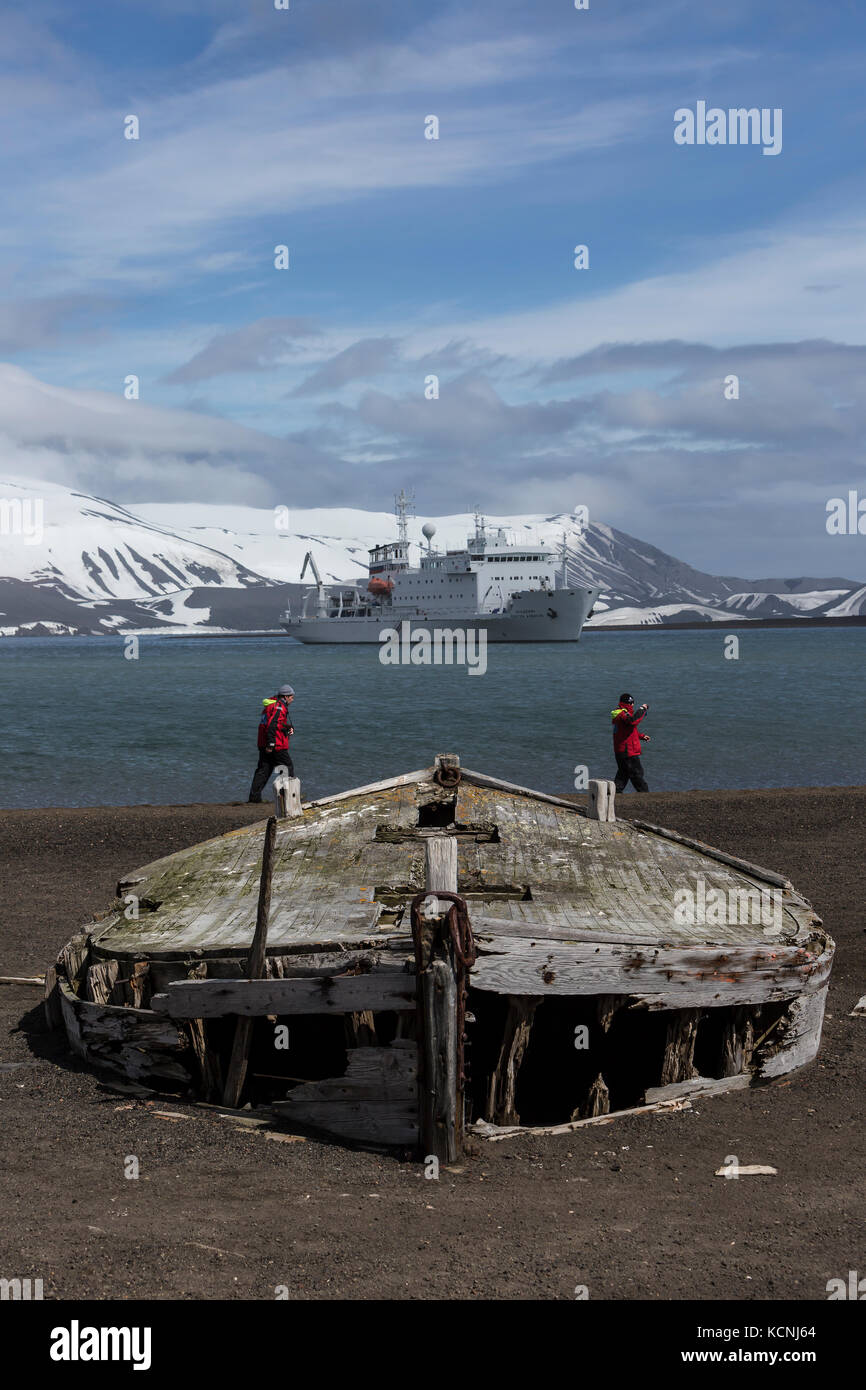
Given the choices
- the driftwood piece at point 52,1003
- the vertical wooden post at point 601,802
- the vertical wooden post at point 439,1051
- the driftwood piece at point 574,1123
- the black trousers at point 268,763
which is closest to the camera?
the vertical wooden post at point 439,1051

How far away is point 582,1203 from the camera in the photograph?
6.52 metres

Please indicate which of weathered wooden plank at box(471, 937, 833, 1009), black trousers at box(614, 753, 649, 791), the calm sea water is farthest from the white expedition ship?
weathered wooden plank at box(471, 937, 833, 1009)

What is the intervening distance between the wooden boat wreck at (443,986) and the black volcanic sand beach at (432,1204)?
0.95 ft

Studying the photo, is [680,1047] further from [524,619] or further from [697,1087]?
[524,619]

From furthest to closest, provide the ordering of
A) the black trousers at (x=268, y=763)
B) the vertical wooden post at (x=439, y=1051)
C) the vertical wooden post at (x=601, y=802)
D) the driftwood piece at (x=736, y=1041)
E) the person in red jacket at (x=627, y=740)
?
the person in red jacket at (x=627, y=740) < the black trousers at (x=268, y=763) < the vertical wooden post at (x=601, y=802) < the driftwood piece at (x=736, y=1041) < the vertical wooden post at (x=439, y=1051)

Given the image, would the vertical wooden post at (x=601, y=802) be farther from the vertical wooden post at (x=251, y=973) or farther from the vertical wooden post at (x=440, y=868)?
the vertical wooden post at (x=251, y=973)

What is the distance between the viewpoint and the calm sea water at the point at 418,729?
98.5 feet

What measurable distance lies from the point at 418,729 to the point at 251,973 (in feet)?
118

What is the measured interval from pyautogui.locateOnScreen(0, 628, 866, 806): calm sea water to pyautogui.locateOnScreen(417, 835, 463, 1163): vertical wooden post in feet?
65.4

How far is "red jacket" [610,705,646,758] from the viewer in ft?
64.8

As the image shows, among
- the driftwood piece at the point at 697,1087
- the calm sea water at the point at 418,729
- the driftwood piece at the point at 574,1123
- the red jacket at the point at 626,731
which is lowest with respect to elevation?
the calm sea water at the point at 418,729

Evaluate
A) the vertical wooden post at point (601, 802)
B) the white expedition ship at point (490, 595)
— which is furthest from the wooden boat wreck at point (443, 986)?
the white expedition ship at point (490, 595)

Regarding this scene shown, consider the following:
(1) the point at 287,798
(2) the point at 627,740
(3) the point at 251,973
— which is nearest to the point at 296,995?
(3) the point at 251,973
